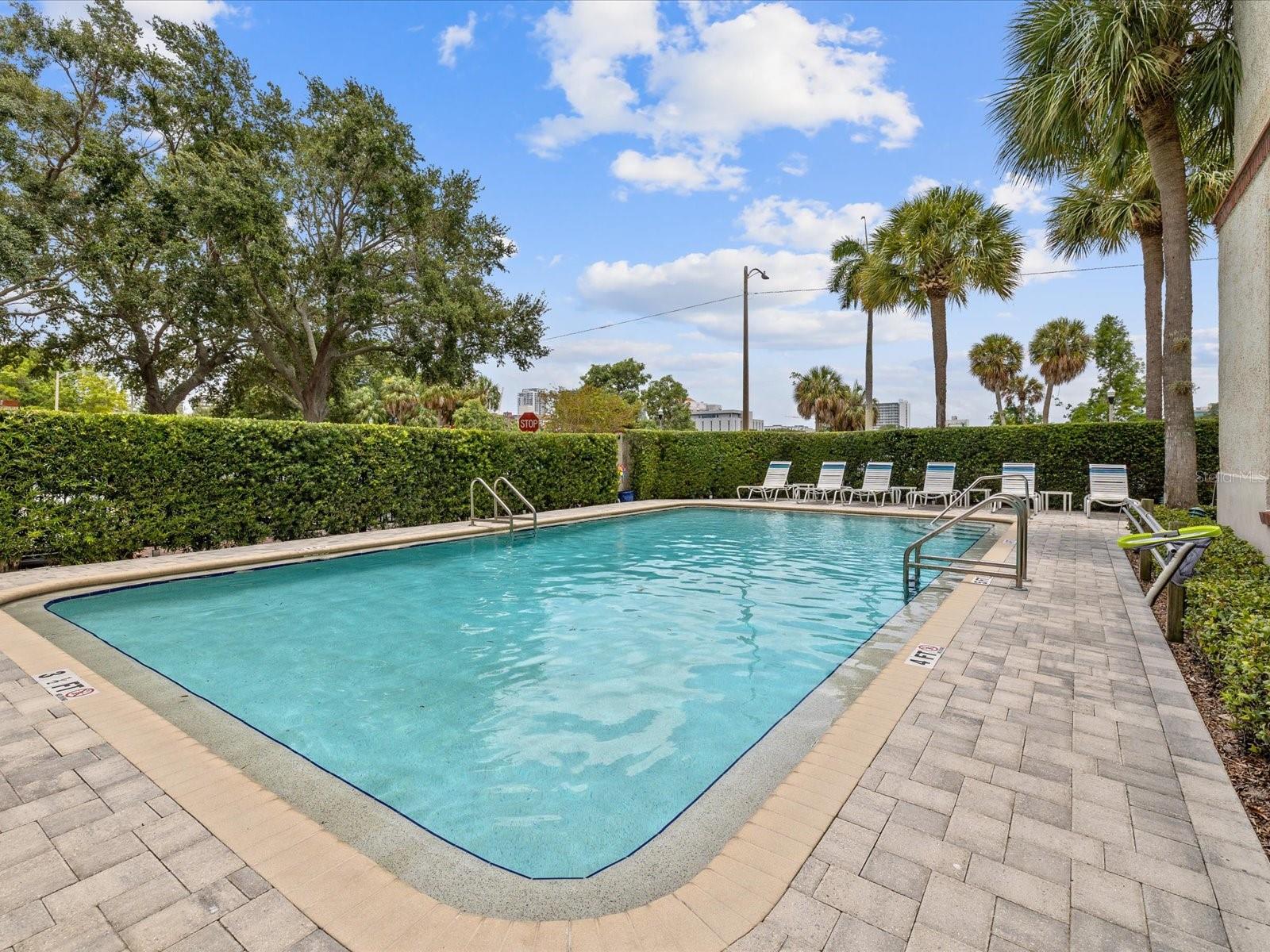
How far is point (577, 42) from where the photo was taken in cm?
1191

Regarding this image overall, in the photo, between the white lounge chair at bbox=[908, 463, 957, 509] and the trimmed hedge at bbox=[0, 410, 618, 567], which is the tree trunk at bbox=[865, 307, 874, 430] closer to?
the white lounge chair at bbox=[908, 463, 957, 509]

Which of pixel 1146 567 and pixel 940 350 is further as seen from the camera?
pixel 940 350

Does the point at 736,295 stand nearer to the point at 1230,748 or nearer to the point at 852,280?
the point at 852,280

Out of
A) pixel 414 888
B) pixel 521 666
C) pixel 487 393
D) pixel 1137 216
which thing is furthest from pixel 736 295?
pixel 487 393

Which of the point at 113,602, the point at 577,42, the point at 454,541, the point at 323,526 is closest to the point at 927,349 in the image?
the point at 577,42

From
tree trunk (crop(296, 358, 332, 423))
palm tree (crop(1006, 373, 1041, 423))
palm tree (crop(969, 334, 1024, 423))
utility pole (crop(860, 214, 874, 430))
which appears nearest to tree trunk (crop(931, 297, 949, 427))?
utility pole (crop(860, 214, 874, 430))

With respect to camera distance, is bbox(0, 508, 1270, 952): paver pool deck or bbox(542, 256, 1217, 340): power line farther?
bbox(542, 256, 1217, 340): power line

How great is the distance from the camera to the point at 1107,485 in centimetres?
1241

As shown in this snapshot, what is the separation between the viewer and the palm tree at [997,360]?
117 feet

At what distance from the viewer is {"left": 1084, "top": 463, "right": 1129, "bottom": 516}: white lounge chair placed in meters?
12.1

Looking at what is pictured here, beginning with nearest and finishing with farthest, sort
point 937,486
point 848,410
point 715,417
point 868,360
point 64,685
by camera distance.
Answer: point 64,685, point 937,486, point 868,360, point 848,410, point 715,417

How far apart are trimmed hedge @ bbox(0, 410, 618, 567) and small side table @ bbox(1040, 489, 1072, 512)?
40.2 ft

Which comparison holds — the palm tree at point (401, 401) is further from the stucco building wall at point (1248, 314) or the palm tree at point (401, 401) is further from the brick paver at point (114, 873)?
the brick paver at point (114, 873)

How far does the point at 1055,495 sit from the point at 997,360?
26.6m
